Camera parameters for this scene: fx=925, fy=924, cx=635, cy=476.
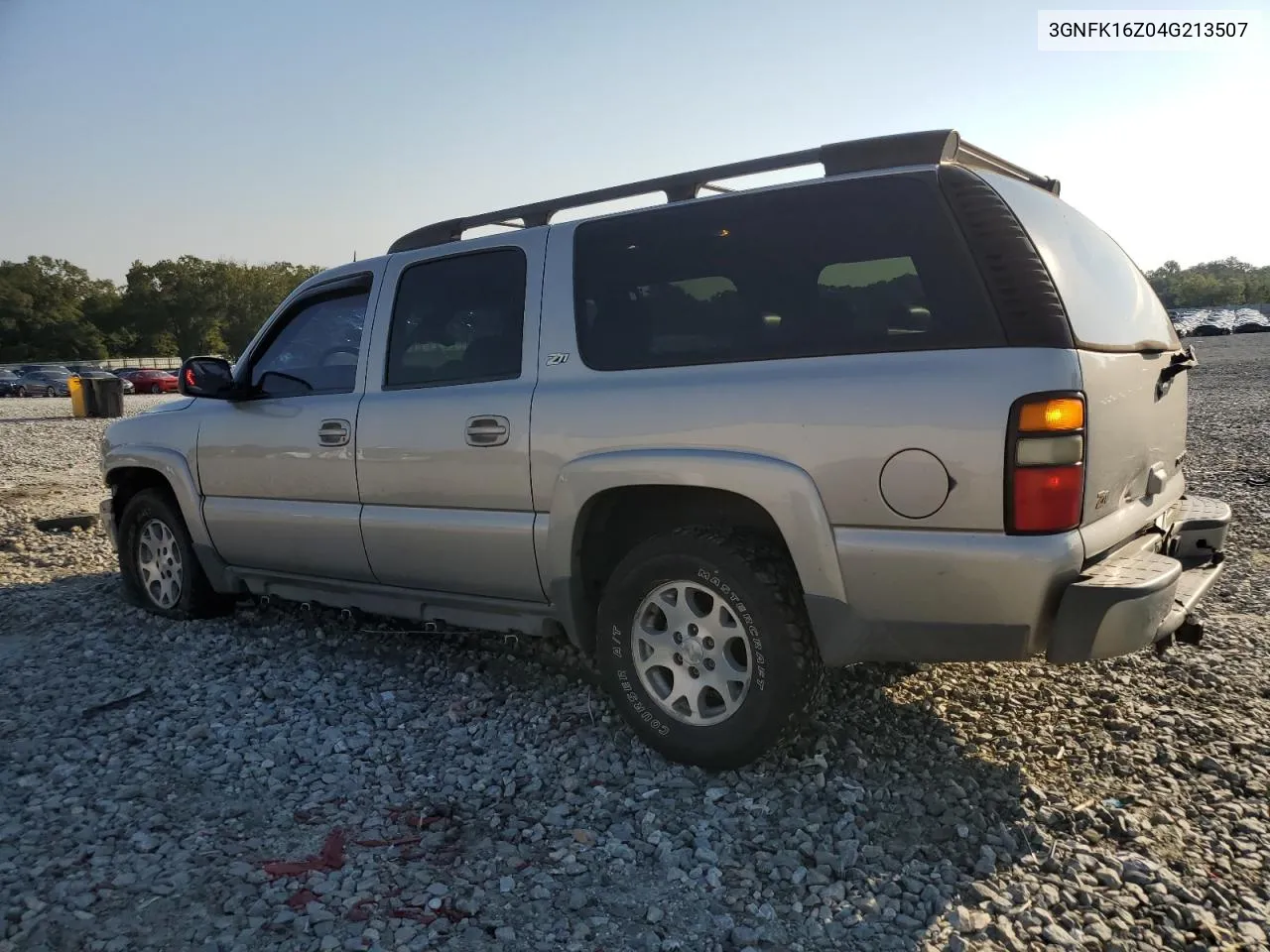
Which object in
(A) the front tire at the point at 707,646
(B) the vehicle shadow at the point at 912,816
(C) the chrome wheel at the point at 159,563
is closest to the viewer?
(B) the vehicle shadow at the point at 912,816

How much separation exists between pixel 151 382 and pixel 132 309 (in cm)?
4843

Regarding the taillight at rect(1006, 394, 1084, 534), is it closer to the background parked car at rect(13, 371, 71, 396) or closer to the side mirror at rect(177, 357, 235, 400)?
the side mirror at rect(177, 357, 235, 400)

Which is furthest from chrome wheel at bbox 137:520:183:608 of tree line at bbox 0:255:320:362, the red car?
tree line at bbox 0:255:320:362

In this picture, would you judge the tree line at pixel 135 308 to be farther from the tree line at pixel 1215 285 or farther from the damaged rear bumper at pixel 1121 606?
the damaged rear bumper at pixel 1121 606

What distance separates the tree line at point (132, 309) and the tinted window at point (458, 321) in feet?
249

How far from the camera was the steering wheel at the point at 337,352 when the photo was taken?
4.35 meters

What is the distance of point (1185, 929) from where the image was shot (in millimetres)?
2414

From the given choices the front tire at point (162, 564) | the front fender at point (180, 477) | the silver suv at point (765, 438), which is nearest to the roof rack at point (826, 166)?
the silver suv at point (765, 438)

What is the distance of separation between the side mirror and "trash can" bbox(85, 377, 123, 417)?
69.1 ft

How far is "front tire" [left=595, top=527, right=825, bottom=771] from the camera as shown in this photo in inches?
120

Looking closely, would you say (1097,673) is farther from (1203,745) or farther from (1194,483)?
(1194,483)

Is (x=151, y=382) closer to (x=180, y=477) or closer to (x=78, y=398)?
(x=78, y=398)

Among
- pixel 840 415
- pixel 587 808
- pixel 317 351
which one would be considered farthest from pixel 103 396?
pixel 840 415

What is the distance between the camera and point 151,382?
40.0m
